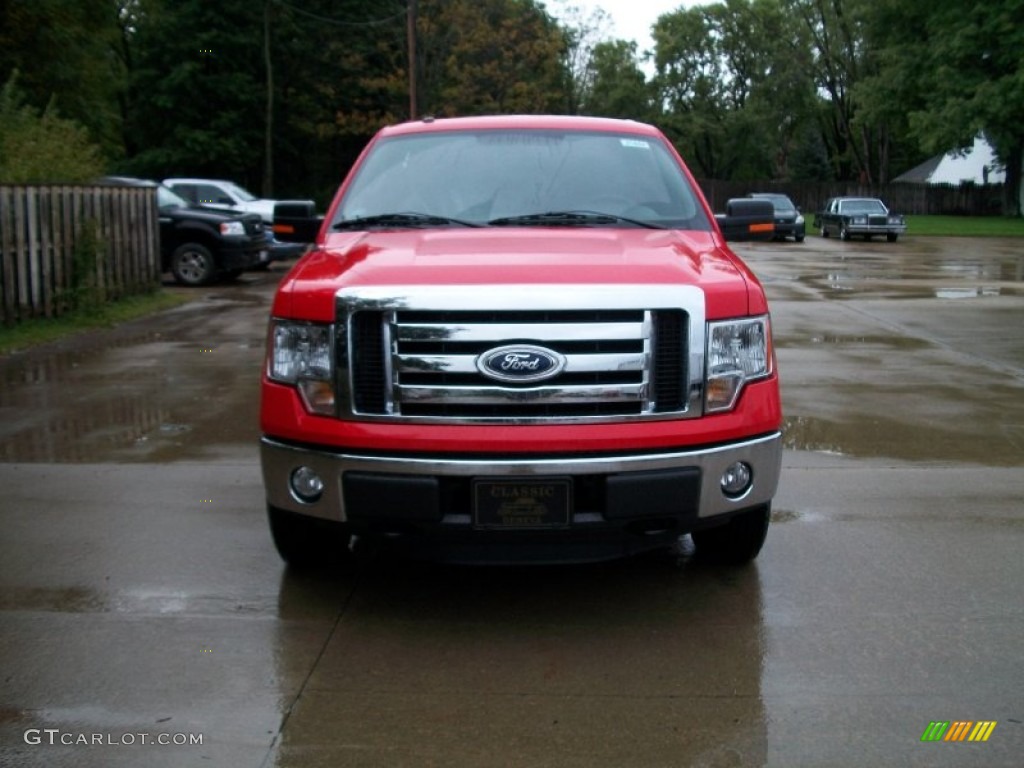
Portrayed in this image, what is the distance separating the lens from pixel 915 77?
51.9 meters

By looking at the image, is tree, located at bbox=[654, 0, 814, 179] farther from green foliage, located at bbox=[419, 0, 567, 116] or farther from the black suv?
the black suv

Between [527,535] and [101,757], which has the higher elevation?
[527,535]

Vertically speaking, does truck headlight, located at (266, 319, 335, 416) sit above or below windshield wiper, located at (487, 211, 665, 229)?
below

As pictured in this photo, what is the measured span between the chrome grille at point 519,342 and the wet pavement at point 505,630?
897mm

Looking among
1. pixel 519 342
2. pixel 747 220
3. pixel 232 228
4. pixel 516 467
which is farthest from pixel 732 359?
pixel 232 228

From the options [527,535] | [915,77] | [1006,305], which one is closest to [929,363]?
[1006,305]

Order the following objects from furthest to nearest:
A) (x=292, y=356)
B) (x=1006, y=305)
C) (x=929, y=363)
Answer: (x=1006, y=305) < (x=929, y=363) < (x=292, y=356)

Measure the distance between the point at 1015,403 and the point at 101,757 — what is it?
748 cm

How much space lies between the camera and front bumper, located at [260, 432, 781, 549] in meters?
4.09

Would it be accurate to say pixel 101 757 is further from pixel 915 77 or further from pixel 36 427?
pixel 915 77

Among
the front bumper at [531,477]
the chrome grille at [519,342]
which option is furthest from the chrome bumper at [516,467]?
the chrome grille at [519,342]

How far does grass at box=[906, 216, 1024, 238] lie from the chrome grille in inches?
1611

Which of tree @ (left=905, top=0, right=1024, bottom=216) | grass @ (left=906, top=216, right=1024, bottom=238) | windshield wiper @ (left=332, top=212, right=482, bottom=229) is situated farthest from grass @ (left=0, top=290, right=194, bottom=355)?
tree @ (left=905, top=0, right=1024, bottom=216)

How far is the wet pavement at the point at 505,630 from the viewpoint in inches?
140
